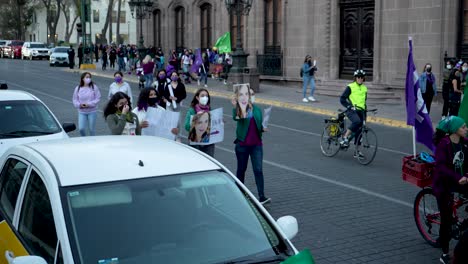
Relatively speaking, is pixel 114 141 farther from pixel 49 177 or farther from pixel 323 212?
pixel 323 212

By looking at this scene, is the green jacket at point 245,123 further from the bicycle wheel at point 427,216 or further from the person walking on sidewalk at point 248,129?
the bicycle wheel at point 427,216

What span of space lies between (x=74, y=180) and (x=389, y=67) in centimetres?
2245

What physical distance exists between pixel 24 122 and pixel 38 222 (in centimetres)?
589

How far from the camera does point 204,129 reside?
31.2 feet

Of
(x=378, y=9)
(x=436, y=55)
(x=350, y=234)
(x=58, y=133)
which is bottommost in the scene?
(x=350, y=234)

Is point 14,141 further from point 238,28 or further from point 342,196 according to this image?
point 238,28

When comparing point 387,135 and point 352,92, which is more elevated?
point 352,92

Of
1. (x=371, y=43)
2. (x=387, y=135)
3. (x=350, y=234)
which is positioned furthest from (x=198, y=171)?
(x=371, y=43)

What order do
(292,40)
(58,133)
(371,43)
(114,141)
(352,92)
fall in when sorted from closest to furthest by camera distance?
(114,141), (58,133), (352,92), (371,43), (292,40)

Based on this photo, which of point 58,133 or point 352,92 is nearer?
point 58,133

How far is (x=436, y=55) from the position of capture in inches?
909

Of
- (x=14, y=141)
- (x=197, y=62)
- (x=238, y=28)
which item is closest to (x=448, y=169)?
(x=14, y=141)

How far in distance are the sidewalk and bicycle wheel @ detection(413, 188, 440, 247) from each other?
11104mm

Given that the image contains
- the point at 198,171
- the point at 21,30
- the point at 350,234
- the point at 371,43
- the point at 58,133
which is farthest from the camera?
the point at 21,30
